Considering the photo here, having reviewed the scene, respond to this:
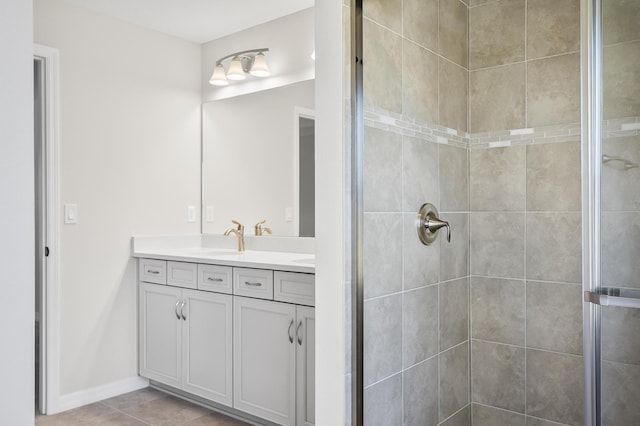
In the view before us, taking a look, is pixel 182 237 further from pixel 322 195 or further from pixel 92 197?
pixel 322 195

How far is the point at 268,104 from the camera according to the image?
11.0 ft

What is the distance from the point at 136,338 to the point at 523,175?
2.68 meters

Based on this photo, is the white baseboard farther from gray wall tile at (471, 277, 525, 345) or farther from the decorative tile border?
the decorative tile border

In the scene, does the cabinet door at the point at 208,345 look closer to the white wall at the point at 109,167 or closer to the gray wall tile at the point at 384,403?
the white wall at the point at 109,167

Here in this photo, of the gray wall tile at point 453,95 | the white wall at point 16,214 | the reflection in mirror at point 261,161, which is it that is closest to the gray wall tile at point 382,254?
the gray wall tile at point 453,95

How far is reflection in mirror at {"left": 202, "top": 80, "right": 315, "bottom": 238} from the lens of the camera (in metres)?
3.14

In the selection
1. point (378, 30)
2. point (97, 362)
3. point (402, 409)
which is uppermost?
point (378, 30)

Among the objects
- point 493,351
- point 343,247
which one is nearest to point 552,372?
point 493,351

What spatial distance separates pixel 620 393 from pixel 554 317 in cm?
73

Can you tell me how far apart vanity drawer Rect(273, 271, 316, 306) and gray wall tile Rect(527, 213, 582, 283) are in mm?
965

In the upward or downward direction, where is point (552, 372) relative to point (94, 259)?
downward

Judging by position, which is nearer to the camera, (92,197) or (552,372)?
(552,372)

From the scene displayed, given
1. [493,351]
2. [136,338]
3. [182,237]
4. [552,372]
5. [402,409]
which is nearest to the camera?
[402,409]

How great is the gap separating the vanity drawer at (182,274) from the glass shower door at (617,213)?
7.39ft
